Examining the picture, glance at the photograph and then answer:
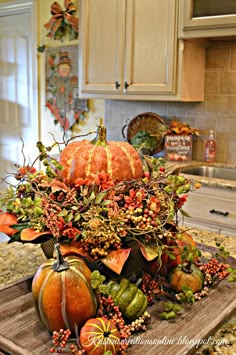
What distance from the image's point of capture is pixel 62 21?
377 cm

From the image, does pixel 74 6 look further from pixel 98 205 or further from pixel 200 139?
pixel 98 205

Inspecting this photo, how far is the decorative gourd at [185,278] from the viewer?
1.02m

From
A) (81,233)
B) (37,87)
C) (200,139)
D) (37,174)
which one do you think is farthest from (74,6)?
(81,233)

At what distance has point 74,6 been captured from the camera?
3.68 metres

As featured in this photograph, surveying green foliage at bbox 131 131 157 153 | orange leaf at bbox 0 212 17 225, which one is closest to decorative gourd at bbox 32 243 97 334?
orange leaf at bbox 0 212 17 225

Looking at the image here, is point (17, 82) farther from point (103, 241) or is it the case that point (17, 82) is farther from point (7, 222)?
point (103, 241)

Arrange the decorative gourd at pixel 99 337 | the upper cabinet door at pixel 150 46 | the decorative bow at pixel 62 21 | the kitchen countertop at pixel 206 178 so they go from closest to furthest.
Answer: the decorative gourd at pixel 99 337 → the kitchen countertop at pixel 206 178 → the upper cabinet door at pixel 150 46 → the decorative bow at pixel 62 21

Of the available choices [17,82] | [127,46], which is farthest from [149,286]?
[17,82]

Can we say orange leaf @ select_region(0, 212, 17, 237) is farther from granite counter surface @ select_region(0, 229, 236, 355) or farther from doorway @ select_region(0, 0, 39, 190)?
doorway @ select_region(0, 0, 39, 190)

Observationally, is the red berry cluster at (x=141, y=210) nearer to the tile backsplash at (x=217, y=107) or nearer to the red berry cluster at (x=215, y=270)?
the red berry cluster at (x=215, y=270)

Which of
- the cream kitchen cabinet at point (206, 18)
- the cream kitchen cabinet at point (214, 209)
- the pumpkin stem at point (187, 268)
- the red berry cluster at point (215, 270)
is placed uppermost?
the cream kitchen cabinet at point (206, 18)

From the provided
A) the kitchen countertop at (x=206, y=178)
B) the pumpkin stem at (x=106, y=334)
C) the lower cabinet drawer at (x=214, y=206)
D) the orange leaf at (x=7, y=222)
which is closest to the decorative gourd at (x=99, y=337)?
the pumpkin stem at (x=106, y=334)

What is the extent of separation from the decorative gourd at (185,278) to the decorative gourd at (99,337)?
0.25 m

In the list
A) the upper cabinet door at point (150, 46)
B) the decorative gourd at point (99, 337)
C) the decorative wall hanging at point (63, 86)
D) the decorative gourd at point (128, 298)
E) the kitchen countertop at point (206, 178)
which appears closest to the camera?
the decorative gourd at point (99, 337)
